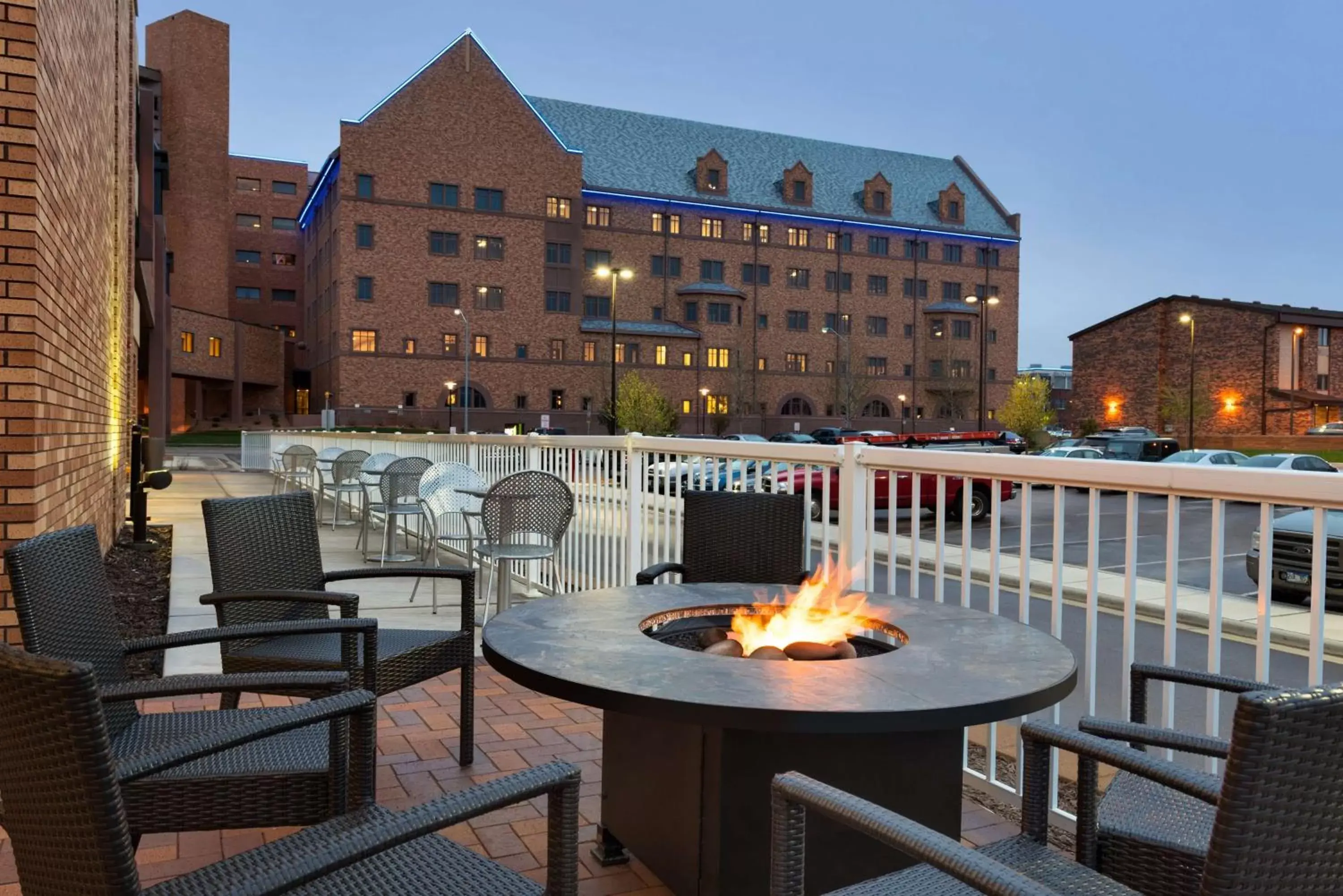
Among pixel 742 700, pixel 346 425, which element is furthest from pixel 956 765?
pixel 346 425

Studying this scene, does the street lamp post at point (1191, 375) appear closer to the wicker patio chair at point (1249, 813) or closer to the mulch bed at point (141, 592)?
the mulch bed at point (141, 592)

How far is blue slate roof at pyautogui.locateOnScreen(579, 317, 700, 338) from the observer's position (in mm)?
56312

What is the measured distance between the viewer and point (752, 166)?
214 ft

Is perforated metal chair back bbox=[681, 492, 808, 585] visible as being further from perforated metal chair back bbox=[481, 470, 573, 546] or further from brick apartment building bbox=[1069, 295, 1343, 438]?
brick apartment building bbox=[1069, 295, 1343, 438]

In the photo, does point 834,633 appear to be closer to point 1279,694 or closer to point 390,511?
point 1279,694

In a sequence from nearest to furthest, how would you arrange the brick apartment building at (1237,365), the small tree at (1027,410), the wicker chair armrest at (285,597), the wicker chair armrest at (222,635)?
1. the wicker chair armrest at (222,635)
2. the wicker chair armrest at (285,597)
3. the brick apartment building at (1237,365)
4. the small tree at (1027,410)

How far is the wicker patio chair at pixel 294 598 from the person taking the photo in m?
3.40

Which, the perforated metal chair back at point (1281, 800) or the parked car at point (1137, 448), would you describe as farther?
the parked car at point (1137, 448)

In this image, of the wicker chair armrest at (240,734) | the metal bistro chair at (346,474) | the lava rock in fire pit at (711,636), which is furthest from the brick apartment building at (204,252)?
the wicker chair armrest at (240,734)

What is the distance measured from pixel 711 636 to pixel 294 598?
1497 millimetres

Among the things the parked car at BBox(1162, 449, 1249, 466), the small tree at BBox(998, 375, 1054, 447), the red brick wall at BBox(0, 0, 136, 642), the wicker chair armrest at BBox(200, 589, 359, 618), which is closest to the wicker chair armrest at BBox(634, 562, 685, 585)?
the wicker chair armrest at BBox(200, 589, 359, 618)

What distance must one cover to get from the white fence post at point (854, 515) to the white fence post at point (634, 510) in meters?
2.24

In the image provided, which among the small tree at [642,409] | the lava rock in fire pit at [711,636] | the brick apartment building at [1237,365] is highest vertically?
the brick apartment building at [1237,365]

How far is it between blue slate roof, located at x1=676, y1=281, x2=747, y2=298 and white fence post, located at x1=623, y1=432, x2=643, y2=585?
5340 centimetres
